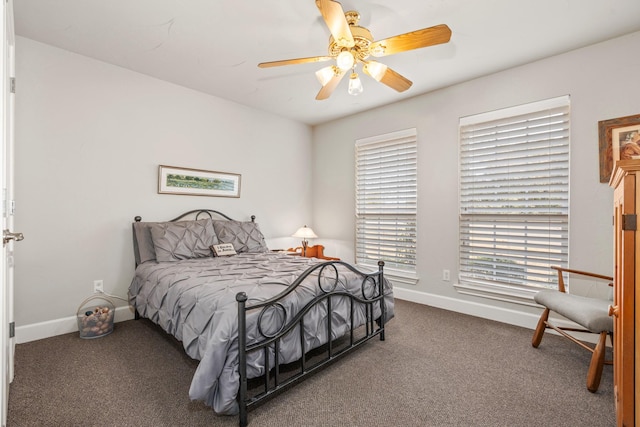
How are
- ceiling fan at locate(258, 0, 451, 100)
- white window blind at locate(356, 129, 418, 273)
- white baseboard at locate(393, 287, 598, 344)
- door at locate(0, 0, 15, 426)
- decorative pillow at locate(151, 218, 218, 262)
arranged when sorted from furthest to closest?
white window blind at locate(356, 129, 418, 273) → decorative pillow at locate(151, 218, 218, 262) → white baseboard at locate(393, 287, 598, 344) → ceiling fan at locate(258, 0, 451, 100) → door at locate(0, 0, 15, 426)

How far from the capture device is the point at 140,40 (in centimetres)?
263

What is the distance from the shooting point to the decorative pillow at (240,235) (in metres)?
3.48

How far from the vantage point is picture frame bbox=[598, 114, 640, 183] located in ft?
8.05

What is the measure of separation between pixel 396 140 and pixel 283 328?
300 cm

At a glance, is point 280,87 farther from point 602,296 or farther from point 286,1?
point 602,296

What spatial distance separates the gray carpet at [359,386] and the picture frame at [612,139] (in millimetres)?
1534

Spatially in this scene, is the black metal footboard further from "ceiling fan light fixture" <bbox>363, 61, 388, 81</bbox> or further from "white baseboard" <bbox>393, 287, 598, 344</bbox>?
"ceiling fan light fixture" <bbox>363, 61, 388, 81</bbox>

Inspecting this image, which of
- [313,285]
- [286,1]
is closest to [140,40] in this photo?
[286,1]

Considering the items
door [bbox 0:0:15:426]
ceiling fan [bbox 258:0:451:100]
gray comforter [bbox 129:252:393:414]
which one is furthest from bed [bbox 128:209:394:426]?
ceiling fan [bbox 258:0:451:100]

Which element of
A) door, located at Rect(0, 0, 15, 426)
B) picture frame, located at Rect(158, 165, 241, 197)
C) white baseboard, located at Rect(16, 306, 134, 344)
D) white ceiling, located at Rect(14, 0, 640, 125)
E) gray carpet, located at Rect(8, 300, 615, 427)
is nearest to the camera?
door, located at Rect(0, 0, 15, 426)

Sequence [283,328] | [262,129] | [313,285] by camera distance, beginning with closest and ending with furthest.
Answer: [283,328] < [313,285] < [262,129]

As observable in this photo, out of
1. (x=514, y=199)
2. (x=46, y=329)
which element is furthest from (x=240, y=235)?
(x=514, y=199)

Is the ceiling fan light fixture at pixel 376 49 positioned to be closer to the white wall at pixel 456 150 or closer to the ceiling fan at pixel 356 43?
the ceiling fan at pixel 356 43

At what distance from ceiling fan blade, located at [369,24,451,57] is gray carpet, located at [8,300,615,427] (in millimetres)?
2199
